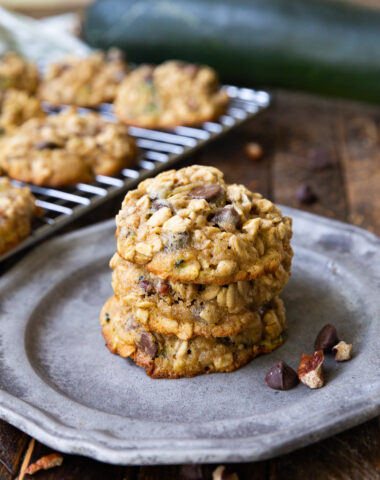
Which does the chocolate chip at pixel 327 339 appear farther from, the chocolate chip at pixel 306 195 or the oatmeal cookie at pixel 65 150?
the oatmeal cookie at pixel 65 150

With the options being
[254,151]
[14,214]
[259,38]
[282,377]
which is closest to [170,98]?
[254,151]

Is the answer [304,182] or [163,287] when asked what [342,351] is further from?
[304,182]

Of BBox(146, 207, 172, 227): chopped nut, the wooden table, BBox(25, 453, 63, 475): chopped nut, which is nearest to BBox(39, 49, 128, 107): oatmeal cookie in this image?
the wooden table

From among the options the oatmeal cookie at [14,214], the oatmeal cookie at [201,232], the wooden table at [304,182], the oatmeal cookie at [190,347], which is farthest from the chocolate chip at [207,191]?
the oatmeal cookie at [14,214]

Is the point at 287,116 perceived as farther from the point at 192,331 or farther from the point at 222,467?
the point at 222,467

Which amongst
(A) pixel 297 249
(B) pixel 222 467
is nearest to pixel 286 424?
(B) pixel 222 467
